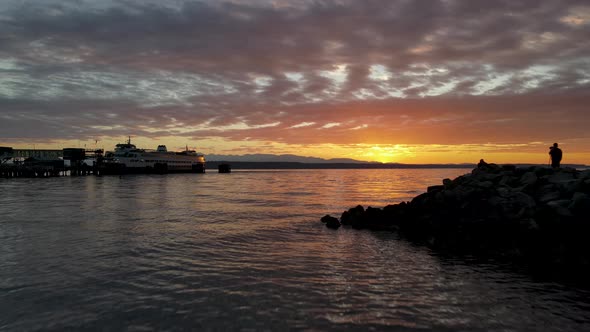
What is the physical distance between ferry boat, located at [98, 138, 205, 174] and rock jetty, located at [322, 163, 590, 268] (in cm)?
12801

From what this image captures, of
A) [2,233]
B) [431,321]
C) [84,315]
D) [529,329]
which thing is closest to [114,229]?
[2,233]

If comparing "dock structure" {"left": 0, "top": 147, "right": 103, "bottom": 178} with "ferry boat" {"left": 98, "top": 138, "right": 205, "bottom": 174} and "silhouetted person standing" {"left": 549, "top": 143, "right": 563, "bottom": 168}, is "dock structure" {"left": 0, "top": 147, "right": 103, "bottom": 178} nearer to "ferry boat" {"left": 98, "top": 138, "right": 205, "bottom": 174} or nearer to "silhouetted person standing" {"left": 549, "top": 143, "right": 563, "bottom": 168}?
"ferry boat" {"left": 98, "top": 138, "right": 205, "bottom": 174}

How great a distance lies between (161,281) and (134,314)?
8.95ft

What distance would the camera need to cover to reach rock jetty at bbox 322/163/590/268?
15.2m

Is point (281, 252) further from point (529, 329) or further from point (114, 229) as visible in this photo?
point (114, 229)

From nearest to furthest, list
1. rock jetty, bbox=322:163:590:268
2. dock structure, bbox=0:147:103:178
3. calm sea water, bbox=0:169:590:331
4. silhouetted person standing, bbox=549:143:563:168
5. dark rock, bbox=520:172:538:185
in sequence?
calm sea water, bbox=0:169:590:331
rock jetty, bbox=322:163:590:268
dark rock, bbox=520:172:538:185
silhouetted person standing, bbox=549:143:563:168
dock structure, bbox=0:147:103:178

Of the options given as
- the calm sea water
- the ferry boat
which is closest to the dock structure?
the ferry boat

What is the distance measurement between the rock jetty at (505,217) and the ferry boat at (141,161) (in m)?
128

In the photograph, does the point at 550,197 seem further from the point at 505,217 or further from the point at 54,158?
the point at 54,158

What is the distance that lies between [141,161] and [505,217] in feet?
467

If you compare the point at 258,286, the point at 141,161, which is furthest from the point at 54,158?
the point at 258,286

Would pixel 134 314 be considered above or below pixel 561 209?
below

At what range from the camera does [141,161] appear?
142000 millimetres

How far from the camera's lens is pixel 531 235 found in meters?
16.4
